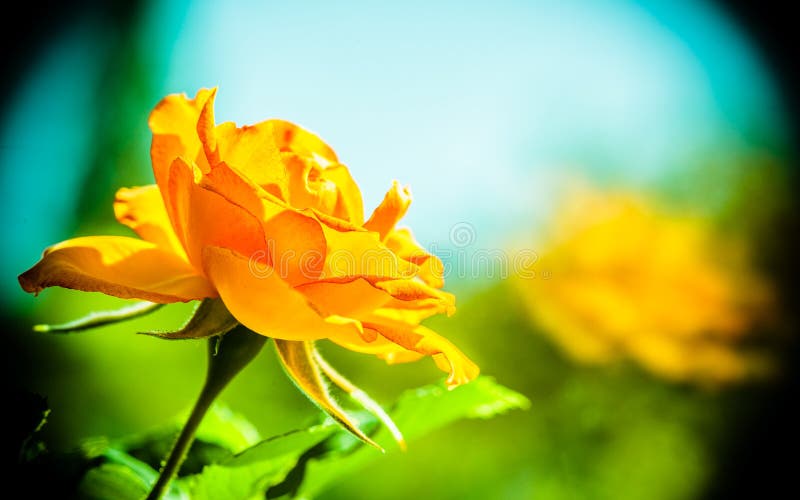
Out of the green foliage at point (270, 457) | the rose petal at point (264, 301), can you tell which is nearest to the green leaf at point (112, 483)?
the green foliage at point (270, 457)

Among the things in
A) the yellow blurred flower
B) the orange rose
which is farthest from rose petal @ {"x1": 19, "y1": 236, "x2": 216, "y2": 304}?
the yellow blurred flower

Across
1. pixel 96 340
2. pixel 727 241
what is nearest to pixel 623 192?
pixel 727 241

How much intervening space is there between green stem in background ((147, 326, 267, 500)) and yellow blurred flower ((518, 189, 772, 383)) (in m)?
0.86

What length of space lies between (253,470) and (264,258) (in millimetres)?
117

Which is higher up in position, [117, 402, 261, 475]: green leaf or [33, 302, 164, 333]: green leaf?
[33, 302, 164, 333]: green leaf

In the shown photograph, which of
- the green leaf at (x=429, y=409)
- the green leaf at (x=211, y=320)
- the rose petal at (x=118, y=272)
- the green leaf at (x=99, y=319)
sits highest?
the rose petal at (x=118, y=272)

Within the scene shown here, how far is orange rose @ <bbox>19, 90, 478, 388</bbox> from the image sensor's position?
0.31 m

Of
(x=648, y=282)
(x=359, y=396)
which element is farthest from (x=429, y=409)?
(x=648, y=282)

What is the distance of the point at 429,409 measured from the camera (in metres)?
0.41

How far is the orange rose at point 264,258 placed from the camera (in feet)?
1.03

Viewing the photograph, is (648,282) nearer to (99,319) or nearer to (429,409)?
(429,409)

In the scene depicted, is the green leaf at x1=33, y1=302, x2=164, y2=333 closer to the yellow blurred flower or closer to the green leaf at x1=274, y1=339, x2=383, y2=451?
the green leaf at x1=274, y1=339, x2=383, y2=451

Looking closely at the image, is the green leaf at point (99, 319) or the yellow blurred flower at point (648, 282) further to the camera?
the yellow blurred flower at point (648, 282)

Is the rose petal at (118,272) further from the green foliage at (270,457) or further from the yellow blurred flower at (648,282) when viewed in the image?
the yellow blurred flower at (648,282)
